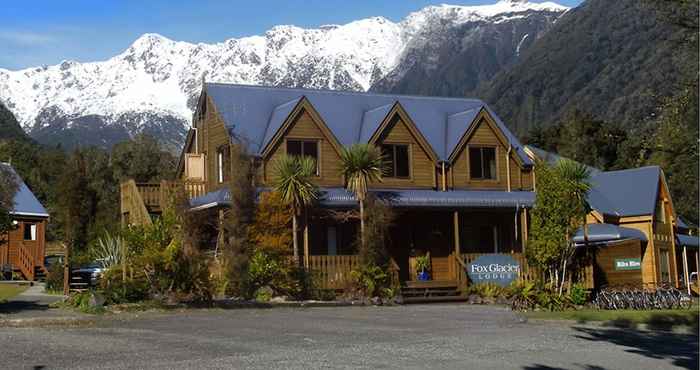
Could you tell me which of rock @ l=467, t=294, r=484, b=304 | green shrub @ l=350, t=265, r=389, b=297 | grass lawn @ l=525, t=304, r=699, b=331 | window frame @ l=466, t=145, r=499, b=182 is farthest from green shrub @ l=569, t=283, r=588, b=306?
window frame @ l=466, t=145, r=499, b=182

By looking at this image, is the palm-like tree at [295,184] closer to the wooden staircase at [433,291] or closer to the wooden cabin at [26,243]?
the wooden staircase at [433,291]

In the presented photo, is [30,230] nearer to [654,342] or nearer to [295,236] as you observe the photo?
[295,236]

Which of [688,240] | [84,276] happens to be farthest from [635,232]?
[84,276]

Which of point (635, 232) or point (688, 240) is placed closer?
point (635, 232)

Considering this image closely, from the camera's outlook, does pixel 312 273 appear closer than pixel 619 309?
No

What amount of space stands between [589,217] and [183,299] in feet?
69.3

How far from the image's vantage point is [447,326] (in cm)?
2156

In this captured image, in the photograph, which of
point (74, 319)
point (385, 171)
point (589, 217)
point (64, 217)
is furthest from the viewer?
point (64, 217)

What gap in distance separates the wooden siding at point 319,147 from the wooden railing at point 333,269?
3.75 m

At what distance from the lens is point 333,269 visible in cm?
3209

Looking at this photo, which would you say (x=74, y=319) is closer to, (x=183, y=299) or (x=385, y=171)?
(x=183, y=299)

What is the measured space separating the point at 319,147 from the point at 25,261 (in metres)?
22.9

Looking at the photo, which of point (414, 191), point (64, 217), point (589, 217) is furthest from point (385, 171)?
point (64, 217)

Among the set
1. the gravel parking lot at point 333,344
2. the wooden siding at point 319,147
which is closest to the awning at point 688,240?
the wooden siding at point 319,147
